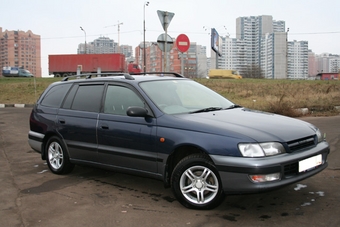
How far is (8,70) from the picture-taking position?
A: 193ft

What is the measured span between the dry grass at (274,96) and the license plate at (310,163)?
8871 millimetres

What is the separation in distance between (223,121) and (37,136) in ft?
11.5

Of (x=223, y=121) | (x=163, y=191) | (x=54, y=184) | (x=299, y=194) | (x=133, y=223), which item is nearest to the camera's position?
(x=133, y=223)

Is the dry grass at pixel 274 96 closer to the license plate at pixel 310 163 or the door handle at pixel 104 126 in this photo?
the license plate at pixel 310 163

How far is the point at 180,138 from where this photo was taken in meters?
4.21

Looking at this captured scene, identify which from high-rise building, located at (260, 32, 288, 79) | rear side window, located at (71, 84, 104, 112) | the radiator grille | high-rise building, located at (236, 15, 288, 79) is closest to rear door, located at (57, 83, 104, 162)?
rear side window, located at (71, 84, 104, 112)

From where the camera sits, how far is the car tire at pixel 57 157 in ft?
19.0

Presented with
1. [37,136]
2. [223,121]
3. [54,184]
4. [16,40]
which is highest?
[16,40]

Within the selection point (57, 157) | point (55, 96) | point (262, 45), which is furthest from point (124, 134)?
point (262, 45)

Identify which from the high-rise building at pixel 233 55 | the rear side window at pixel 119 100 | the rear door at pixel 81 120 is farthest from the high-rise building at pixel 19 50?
the rear side window at pixel 119 100

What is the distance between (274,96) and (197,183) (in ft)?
49.7

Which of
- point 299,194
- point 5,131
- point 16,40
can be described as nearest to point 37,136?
point 299,194

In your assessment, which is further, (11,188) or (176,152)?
(11,188)

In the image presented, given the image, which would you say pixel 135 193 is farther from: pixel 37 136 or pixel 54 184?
pixel 37 136
